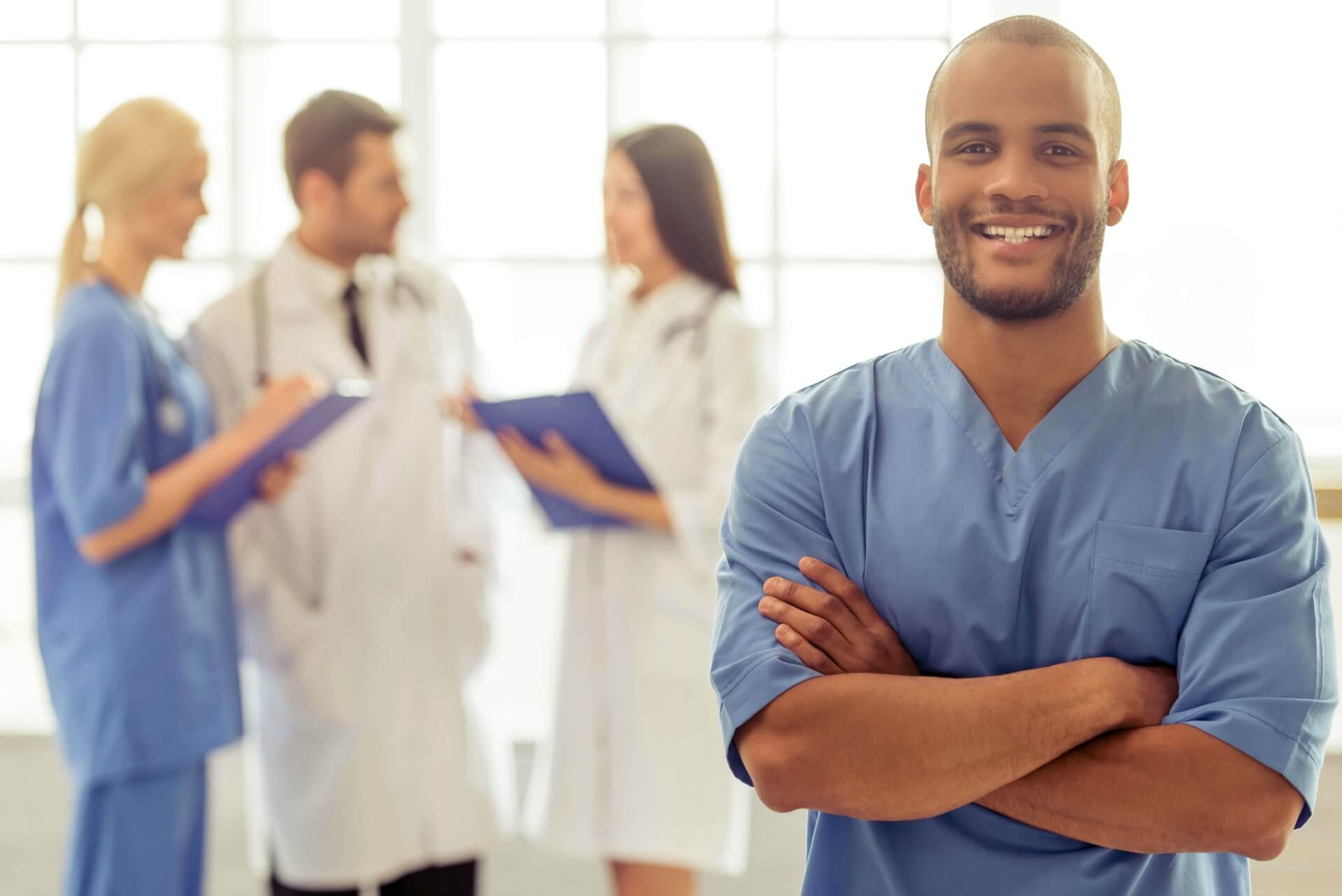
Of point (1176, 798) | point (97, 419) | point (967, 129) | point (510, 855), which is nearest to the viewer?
point (1176, 798)

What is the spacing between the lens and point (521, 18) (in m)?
3.04

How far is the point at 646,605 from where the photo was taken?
7.22 feet

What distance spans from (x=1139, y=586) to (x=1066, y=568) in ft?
0.20

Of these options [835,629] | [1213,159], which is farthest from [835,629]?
[1213,159]

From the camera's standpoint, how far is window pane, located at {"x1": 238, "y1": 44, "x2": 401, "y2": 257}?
305 centimetres

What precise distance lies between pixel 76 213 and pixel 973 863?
1800mm

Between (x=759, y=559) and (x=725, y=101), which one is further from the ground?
(x=725, y=101)

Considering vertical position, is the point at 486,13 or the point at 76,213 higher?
the point at 486,13

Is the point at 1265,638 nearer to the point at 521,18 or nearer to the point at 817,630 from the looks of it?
the point at 817,630

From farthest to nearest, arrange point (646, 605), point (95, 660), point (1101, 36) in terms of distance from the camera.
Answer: point (1101, 36) → point (646, 605) → point (95, 660)

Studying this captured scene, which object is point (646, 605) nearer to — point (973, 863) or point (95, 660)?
point (95, 660)

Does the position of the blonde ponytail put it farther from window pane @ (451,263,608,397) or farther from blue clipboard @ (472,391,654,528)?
window pane @ (451,263,608,397)

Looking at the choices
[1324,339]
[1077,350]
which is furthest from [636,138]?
[1324,339]

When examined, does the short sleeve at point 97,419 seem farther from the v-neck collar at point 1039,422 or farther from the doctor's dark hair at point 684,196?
the v-neck collar at point 1039,422
